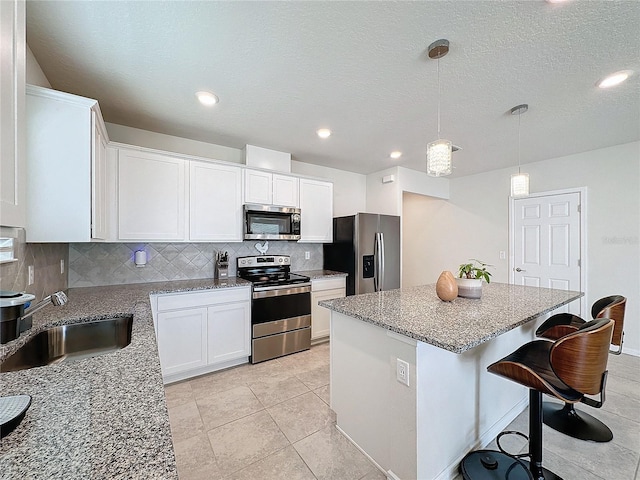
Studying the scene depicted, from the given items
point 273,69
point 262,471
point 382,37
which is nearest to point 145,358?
point 262,471

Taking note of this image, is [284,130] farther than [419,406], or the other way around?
[284,130]

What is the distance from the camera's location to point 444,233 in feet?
16.8

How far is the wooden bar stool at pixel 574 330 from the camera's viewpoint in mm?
1785

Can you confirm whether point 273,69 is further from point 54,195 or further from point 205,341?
point 205,341

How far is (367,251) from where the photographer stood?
12.0 feet

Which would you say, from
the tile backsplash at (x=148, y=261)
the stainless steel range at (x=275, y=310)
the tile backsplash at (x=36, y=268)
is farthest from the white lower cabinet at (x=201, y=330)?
the tile backsplash at (x=36, y=268)

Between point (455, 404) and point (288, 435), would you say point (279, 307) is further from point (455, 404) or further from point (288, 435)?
point (455, 404)

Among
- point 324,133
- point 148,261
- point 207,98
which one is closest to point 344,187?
point 324,133

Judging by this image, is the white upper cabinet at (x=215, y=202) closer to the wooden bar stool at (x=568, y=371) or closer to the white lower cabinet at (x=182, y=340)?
the white lower cabinet at (x=182, y=340)

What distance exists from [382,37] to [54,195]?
2.17m

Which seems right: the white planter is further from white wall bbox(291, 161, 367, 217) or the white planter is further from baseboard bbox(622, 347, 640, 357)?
baseboard bbox(622, 347, 640, 357)

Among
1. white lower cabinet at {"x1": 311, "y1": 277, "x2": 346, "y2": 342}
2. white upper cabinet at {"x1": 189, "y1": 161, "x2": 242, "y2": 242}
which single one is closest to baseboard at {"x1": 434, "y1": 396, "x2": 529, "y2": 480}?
white lower cabinet at {"x1": 311, "y1": 277, "x2": 346, "y2": 342}

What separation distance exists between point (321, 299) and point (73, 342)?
2467 mm

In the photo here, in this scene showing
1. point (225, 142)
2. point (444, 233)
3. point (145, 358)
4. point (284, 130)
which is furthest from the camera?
point (444, 233)
